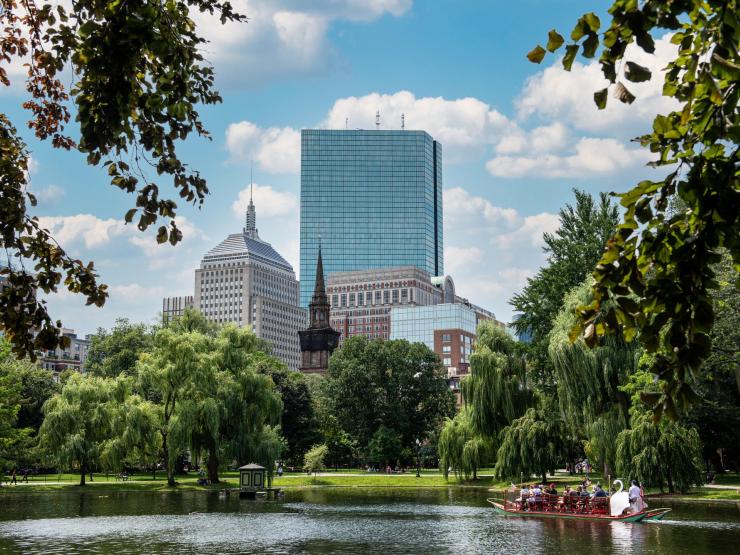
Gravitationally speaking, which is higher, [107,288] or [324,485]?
[107,288]

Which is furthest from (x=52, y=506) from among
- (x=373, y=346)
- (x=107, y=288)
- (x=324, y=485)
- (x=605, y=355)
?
(x=373, y=346)

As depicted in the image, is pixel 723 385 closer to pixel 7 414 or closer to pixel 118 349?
pixel 7 414

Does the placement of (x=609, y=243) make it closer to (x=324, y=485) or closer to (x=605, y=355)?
(x=605, y=355)

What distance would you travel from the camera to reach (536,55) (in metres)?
4.80

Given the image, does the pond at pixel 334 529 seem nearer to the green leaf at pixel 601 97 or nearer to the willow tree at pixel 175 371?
the willow tree at pixel 175 371

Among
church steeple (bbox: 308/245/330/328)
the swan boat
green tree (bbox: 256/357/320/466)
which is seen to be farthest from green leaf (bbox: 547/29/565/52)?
church steeple (bbox: 308/245/330/328)

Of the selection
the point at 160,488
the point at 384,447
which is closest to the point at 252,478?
the point at 160,488

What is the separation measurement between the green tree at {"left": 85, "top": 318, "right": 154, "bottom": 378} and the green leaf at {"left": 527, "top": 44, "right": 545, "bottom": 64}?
93820 mm

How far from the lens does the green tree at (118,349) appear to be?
9888 cm

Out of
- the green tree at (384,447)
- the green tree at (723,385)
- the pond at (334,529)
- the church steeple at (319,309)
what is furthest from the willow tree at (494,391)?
the church steeple at (319,309)

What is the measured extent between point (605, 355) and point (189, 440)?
2826 cm

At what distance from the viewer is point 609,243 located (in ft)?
16.8

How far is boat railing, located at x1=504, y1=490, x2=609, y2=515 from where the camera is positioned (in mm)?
35906

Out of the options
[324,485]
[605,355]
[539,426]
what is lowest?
[324,485]
